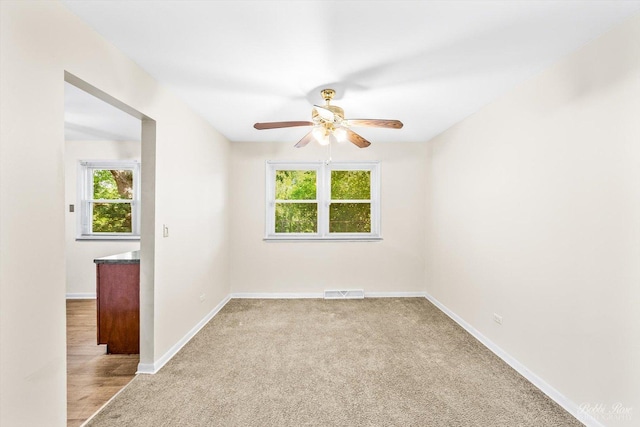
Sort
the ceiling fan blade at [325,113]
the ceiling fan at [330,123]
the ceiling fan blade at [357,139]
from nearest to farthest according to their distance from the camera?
the ceiling fan blade at [325,113] → the ceiling fan at [330,123] → the ceiling fan blade at [357,139]

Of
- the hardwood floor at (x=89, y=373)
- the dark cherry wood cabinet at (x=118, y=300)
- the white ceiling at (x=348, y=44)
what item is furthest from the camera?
the dark cherry wood cabinet at (x=118, y=300)

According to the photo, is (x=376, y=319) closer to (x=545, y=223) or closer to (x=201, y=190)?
(x=545, y=223)

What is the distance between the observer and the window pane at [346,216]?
4.79 metres

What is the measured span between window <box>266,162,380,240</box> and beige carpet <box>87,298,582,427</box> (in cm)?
160

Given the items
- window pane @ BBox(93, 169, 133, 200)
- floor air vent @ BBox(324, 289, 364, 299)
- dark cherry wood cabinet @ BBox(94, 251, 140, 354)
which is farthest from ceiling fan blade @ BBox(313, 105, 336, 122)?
window pane @ BBox(93, 169, 133, 200)

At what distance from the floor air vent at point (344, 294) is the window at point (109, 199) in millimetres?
3075

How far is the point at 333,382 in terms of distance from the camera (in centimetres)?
232

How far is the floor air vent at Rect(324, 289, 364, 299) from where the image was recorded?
455 centimetres

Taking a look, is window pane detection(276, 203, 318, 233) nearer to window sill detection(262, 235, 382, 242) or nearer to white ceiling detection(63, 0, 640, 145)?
window sill detection(262, 235, 382, 242)

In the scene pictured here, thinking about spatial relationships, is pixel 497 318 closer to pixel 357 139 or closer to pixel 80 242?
pixel 357 139

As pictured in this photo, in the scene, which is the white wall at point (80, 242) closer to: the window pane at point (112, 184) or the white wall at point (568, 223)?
the window pane at point (112, 184)

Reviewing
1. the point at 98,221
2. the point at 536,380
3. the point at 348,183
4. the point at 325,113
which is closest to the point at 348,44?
the point at 325,113

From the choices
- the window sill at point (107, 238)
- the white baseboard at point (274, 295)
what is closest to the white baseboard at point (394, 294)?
the white baseboard at point (274, 295)

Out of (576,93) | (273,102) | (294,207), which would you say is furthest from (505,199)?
(294,207)
